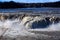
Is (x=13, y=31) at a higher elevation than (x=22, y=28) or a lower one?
higher

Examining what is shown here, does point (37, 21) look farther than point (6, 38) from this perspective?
Yes

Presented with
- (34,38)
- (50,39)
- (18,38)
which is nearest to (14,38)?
(18,38)

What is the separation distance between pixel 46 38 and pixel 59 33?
56 cm

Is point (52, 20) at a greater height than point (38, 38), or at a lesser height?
lesser

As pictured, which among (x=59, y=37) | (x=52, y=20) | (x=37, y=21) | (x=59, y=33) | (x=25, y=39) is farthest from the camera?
(x=52, y=20)

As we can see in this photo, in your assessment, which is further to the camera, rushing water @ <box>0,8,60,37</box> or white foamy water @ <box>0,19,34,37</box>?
rushing water @ <box>0,8,60,37</box>

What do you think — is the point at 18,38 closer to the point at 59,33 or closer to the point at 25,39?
the point at 25,39

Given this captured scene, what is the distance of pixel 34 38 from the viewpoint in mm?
3867

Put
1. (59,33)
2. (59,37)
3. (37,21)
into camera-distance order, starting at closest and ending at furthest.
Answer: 1. (59,37)
2. (59,33)
3. (37,21)

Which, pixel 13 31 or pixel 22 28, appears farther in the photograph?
pixel 22 28

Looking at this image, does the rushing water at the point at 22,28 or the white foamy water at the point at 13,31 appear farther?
the rushing water at the point at 22,28

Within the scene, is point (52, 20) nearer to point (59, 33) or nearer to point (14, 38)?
point (59, 33)

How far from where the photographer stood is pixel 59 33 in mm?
4332

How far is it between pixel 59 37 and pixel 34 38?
0.48 m
